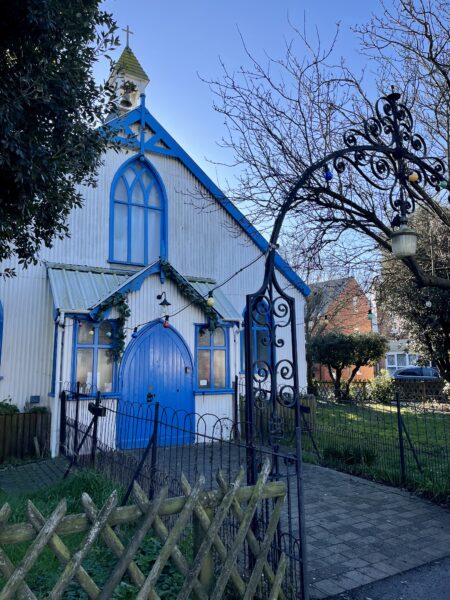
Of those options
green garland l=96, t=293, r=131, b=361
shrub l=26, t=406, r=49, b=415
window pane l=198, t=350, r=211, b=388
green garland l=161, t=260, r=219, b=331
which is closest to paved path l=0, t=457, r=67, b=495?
shrub l=26, t=406, r=49, b=415

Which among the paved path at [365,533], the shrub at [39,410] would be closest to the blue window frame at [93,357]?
the shrub at [39,410]

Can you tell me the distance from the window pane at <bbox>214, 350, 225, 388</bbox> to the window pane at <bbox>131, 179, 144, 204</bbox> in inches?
200

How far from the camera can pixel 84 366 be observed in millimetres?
10367

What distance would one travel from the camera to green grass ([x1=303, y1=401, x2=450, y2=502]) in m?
7.38

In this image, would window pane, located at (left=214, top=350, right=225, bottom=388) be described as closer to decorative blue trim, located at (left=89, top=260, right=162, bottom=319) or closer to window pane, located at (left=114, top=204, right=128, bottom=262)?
decorative blue trim, located at (left=89, top=260, right=162, bottom=319)

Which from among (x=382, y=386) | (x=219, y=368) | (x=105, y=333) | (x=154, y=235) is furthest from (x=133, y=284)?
(x=382, y=386)

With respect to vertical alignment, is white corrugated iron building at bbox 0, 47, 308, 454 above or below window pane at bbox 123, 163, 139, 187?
below

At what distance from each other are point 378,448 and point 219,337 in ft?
16.5

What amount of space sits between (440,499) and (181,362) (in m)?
6.69

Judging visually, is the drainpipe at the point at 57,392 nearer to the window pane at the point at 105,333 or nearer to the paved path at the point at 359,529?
the window pane at the point at 105,333

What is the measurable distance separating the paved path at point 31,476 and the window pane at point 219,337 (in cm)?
474

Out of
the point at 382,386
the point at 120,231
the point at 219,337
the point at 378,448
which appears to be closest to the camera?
the point at 378,448

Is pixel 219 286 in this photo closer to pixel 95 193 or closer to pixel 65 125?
pixel 95 193

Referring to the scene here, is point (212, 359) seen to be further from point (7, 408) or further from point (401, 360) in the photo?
point (401, 360)
